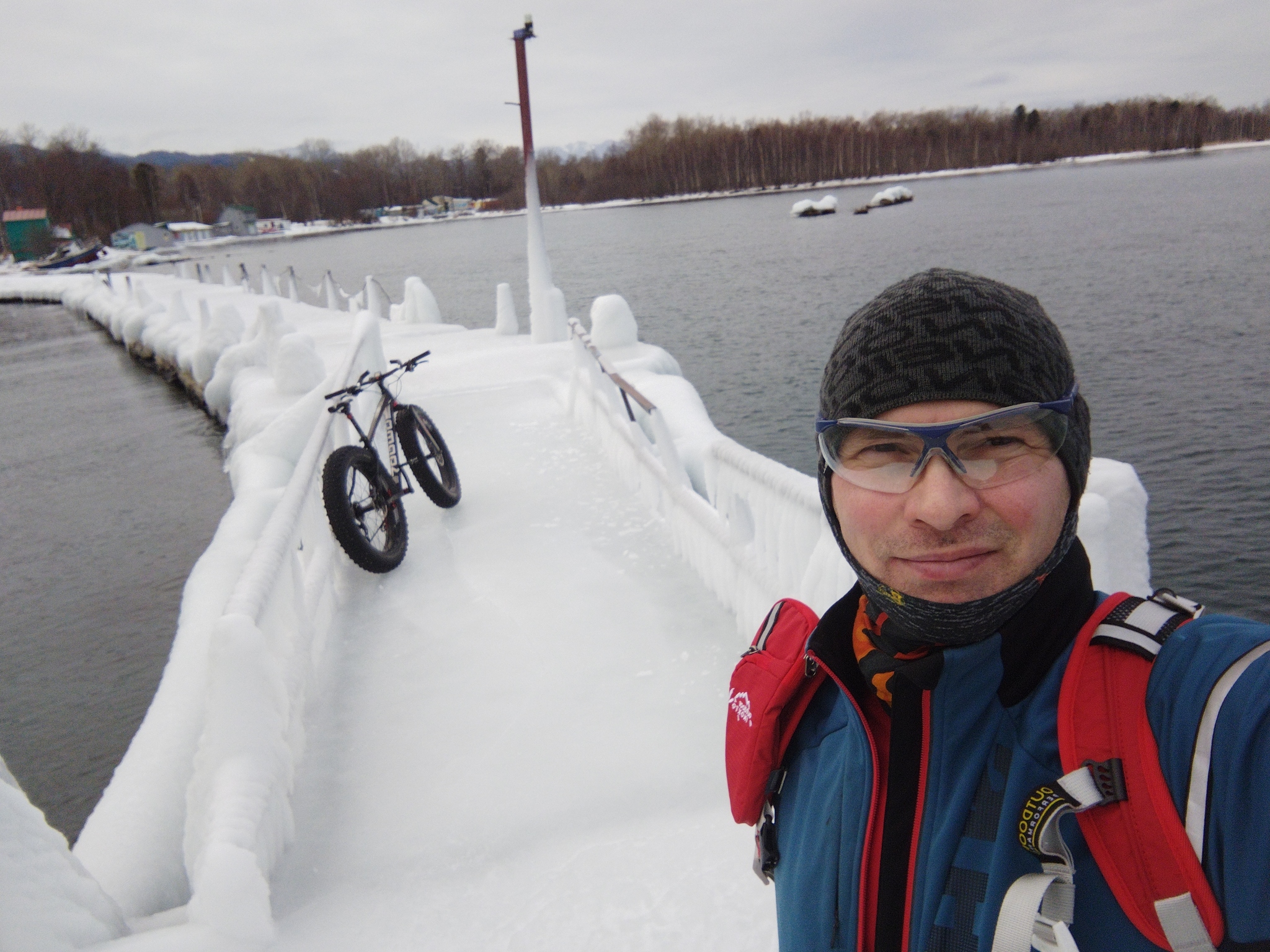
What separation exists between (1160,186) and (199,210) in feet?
416

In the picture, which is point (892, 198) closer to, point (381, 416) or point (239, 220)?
point (381, 416)

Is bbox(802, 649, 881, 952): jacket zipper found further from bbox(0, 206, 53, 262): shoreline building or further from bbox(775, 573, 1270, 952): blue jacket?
bbox(0, 206, 53, 262): shoreline building

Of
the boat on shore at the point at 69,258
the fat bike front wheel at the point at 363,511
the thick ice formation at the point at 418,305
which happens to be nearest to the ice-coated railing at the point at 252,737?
the fat bike front wheel at the point at 363,511

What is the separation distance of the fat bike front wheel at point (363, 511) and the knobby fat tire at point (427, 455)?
439 millimetres

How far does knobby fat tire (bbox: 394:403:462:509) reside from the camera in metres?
6.39

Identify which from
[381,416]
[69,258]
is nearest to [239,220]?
[69,258]

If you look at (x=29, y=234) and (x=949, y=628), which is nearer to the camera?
(x=949, y=628)

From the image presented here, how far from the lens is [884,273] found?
31922 mm

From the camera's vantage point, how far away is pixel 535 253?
1481 centimetres

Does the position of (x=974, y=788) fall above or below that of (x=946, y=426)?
below

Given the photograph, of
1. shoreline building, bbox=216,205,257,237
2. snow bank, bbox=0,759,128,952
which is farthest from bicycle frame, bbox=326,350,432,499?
shoreline building, bbox=216,205,257,237

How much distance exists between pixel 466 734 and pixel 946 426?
124 inches

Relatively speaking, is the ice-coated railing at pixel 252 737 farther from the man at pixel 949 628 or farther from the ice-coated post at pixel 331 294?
the ice-coated post at pixel 331 294

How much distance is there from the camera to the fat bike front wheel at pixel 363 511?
17.4ft
